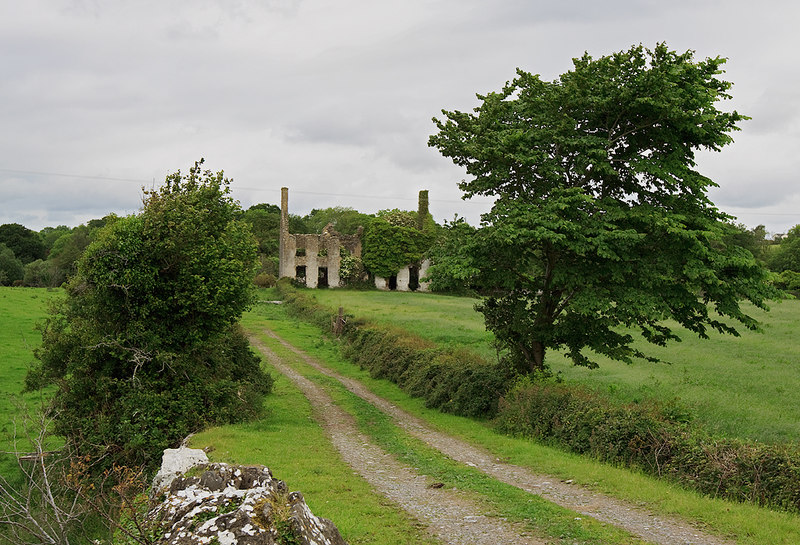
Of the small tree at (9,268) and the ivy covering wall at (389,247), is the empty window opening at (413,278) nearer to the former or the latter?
the ivy covering wall at (389,247)

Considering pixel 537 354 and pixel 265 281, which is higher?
pixel 265 281

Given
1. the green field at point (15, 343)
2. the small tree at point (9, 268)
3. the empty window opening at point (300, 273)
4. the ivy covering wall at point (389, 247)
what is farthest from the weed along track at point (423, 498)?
the small tree at point (9, 268)

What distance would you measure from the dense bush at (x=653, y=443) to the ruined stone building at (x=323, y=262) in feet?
195

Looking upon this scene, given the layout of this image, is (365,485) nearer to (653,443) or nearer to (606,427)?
(606,427)

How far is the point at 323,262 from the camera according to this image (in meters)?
79.6

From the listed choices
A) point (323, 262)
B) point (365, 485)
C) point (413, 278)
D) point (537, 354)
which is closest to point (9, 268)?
point (323, 262)

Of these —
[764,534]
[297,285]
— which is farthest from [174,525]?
[297,285]

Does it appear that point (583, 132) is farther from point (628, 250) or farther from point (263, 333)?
point (263, 333)

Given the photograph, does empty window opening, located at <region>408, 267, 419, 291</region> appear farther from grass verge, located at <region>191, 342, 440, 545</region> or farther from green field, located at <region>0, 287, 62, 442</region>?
grass verge, located at <region>191, 342, 440, 545</region>

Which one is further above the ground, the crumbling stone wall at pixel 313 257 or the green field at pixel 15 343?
the crumbling stone wall at pixel 313 257

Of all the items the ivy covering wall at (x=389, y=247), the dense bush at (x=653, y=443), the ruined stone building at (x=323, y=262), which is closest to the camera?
the dense bush at (x=653, y=443)

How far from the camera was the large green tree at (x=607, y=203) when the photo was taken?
18.0m

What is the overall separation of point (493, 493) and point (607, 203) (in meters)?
10.6

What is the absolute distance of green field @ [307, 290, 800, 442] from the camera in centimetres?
1823
